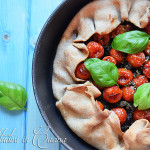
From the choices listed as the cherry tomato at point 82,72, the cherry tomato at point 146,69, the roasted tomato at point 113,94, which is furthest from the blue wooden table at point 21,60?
the cherry tomato at point 146,69

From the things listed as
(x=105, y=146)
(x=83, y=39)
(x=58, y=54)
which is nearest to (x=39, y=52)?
(x=58, y=54)

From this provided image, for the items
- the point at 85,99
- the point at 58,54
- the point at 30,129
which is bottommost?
the point at 30,129

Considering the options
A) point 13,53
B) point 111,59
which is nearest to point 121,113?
point 111,59

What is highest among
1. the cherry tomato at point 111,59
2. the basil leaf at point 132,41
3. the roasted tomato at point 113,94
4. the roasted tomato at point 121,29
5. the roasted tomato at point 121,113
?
the roasted tomato at point 121,29

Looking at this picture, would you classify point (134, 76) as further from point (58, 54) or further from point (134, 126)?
point (58, 54)

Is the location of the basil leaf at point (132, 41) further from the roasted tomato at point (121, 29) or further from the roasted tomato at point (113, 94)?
the roasted tomato at point (113, 94)

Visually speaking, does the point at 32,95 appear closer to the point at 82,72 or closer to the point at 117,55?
the point at 82,72

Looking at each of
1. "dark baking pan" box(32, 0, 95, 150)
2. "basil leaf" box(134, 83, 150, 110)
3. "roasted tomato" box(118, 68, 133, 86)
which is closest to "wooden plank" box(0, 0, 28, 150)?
"dark baking pan" box(32, 0, 95, 150)
